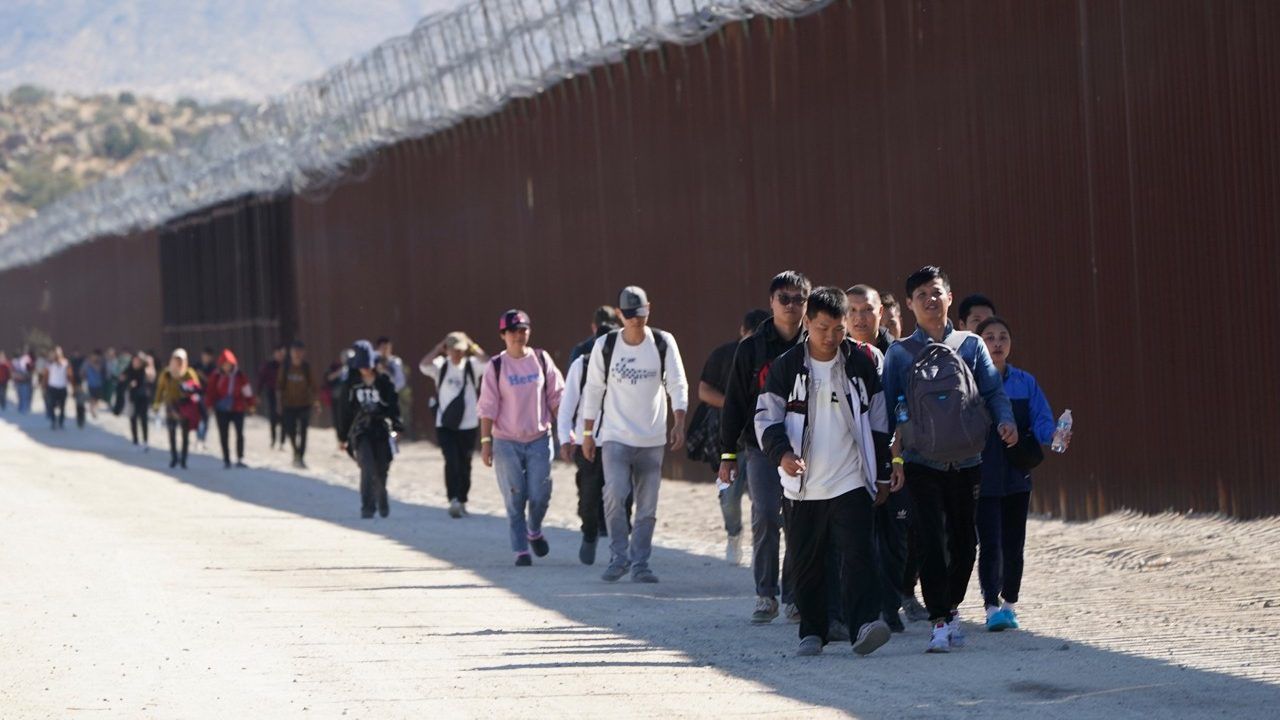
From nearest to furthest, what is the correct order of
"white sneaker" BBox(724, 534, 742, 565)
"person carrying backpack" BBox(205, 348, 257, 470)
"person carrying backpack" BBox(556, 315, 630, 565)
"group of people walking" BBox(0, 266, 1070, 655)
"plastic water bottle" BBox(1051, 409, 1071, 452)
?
"group of people walking" BBox(0, 266, 1070, 655) → "plastic water bottle" BBox(1051, 409, 1071, 452) → "person carrying backpack" BBox(556, 315, 630, 565) → "white sneaker" BBox(724, 534, 742, 565) → "person carrying backpack" BBox(205, 348, 257, 470)

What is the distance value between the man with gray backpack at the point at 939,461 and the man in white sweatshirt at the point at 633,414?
10.5ft

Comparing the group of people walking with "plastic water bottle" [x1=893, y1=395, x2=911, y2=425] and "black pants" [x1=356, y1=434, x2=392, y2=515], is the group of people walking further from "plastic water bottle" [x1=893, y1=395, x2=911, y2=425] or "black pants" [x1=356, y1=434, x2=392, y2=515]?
"black pants" [x1=356, y1=434, x2=392, y2=515]

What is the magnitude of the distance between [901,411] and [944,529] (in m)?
0.58

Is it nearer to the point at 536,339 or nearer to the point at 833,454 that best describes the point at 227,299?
the point at 536,339

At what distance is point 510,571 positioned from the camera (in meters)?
13.3

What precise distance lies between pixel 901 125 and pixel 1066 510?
4.02 metres

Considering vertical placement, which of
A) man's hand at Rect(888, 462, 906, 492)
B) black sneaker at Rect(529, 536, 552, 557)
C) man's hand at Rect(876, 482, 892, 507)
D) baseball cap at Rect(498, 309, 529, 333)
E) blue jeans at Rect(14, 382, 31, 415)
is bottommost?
black sneaker at Rect(529, 536, 552, 557)

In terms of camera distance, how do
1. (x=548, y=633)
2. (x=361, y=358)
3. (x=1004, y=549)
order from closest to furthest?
1. (x=1004, y=549)
2. (x=548, y=633)
3. (x=361, y=358)

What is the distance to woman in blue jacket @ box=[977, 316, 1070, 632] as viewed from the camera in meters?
9.54

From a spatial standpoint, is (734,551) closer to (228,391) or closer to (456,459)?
(456,459)

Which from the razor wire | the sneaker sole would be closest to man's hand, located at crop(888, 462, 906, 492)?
the sneaker sole

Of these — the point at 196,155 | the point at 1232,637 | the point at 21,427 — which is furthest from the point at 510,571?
the point at 196,155

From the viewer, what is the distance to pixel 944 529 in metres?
9.12

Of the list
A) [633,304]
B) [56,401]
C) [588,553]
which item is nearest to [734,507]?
[588,553]
